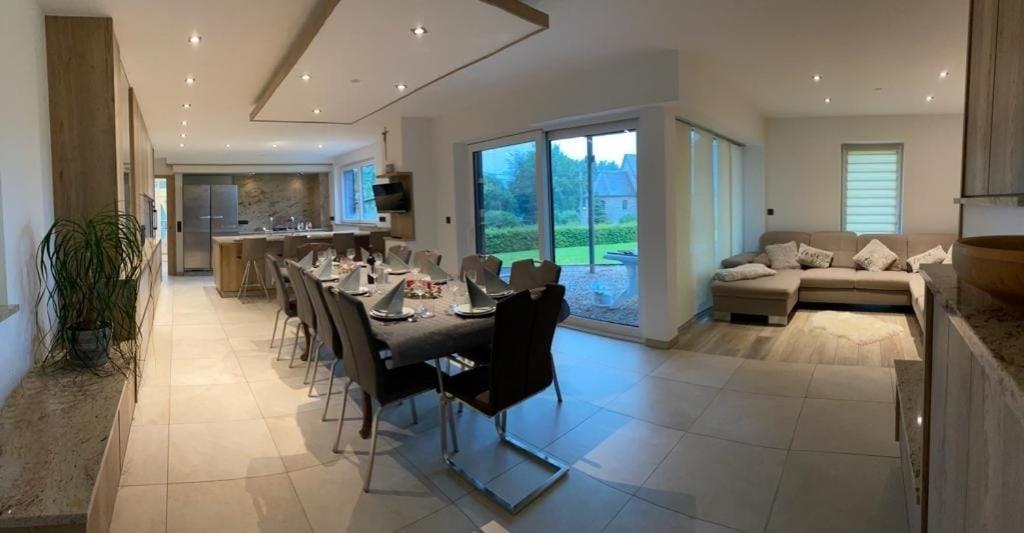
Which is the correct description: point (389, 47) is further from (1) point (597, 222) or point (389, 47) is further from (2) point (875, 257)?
(2) point (875, 257)

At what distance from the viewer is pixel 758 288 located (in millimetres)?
5609

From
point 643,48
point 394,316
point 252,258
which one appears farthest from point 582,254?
point 252,258

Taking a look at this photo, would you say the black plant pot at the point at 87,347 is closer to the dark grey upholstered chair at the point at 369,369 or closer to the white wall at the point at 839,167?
the dark grey upholstered chair at the point at 369,369

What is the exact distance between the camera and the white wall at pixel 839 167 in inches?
276

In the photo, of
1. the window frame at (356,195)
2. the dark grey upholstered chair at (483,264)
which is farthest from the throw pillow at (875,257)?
the window frame at (356,195)

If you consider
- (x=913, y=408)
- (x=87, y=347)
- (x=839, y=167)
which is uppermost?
(x=839, y=167)

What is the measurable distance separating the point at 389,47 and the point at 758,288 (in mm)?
4178

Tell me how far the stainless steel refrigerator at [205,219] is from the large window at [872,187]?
1122 centimetres

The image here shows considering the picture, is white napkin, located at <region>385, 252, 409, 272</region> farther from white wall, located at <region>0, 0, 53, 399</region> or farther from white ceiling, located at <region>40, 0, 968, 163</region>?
white wall, located at <region>0, 0, 53, 399</region>

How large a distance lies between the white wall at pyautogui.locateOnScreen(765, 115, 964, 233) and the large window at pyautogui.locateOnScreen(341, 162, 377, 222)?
6520 mm

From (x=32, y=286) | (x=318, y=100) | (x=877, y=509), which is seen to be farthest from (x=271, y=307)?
(x=877, y=509)

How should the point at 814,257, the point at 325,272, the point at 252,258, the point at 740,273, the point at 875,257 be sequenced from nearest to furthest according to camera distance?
1. the point at 325,272
2. the point at 740,273
3. the point at 875,257
4. the point at 814,257
5. the point at 252,258

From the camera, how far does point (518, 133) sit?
19.4ft

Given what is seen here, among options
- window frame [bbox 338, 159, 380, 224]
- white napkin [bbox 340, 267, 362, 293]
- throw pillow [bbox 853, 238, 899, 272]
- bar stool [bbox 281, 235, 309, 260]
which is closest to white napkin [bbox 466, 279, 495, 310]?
white napkin [bbox 340, 267, 362, 293]
